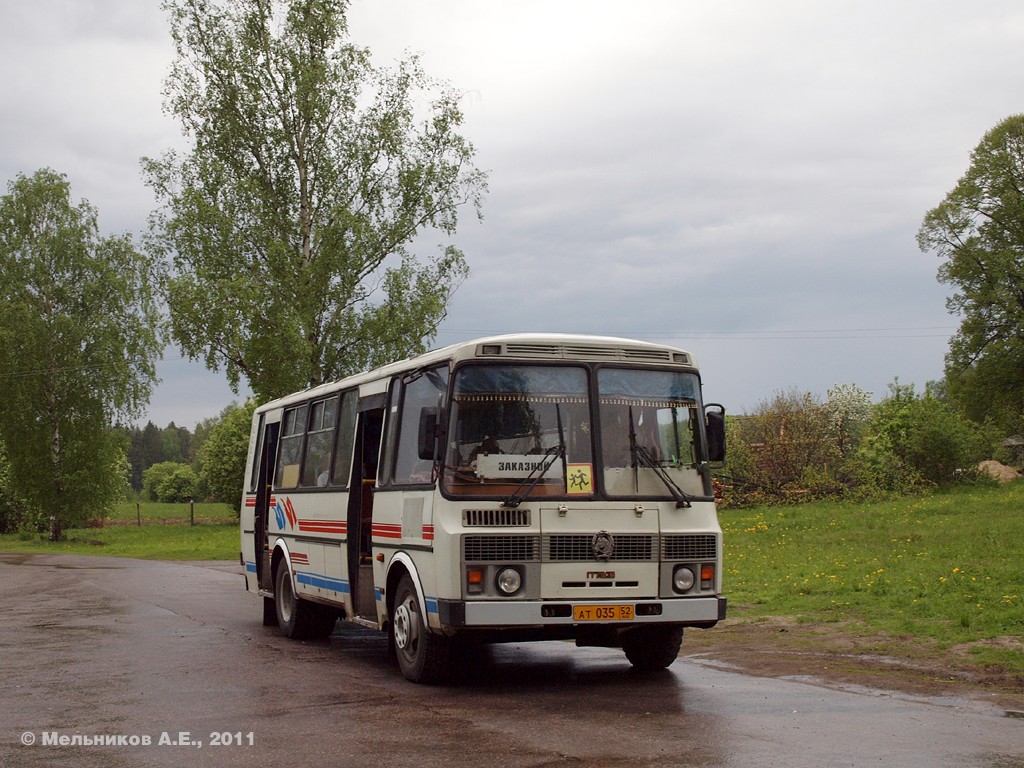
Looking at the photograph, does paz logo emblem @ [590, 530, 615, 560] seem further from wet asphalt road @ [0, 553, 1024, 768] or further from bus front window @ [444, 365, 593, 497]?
wet asphalt road @ [0, 553, 1024, 768]

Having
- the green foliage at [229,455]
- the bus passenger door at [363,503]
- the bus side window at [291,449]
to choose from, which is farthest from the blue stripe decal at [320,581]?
the green foliage at [229,455]

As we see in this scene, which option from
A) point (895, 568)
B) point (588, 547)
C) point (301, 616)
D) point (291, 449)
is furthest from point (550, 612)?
point (895, 568)

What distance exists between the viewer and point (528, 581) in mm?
10219

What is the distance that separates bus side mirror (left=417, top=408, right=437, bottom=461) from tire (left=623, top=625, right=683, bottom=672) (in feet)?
8.77

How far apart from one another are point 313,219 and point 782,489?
16.3m

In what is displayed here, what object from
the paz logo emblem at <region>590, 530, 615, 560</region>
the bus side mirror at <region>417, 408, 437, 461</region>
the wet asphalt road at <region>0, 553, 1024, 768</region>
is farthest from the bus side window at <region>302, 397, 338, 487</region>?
the paz logo emblem at <region>590, 530, 615, 560</region>

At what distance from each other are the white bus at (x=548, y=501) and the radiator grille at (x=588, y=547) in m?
0.01

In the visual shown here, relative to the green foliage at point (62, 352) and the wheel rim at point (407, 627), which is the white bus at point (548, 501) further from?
the green foliage at point (62, 352)

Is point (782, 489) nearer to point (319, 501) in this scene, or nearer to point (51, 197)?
point (319, 501)

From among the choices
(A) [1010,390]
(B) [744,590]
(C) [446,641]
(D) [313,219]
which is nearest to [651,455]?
(C) [446,641]

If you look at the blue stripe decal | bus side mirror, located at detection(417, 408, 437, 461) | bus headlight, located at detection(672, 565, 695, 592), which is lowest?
the blue stripe decal

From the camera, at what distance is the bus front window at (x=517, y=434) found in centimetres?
1034

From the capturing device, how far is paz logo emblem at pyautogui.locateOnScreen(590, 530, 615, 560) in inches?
409

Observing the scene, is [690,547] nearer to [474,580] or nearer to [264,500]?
[474,580]
